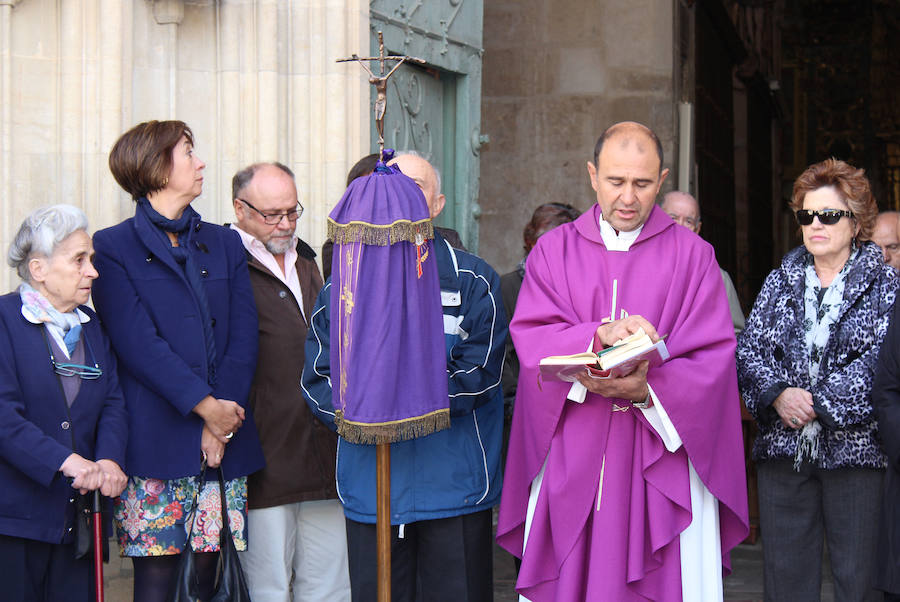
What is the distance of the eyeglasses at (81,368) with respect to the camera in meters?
3.94

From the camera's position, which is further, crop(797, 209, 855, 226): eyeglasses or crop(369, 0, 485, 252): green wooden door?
crop(369, 0, 485, 252): green wooden door

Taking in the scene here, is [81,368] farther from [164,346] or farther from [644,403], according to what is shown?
[644,403]

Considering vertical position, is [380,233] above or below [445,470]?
above

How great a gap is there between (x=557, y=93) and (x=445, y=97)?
2451 millimetres

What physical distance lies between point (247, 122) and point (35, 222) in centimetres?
157

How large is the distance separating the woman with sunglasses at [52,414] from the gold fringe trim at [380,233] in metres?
0.87

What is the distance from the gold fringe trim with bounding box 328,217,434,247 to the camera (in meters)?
3.72

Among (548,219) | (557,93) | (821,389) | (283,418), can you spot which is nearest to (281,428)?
(283,418)

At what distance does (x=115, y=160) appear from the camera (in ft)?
14.1

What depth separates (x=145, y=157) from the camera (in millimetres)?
4250

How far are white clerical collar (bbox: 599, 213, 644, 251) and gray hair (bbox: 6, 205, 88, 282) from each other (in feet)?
5.59

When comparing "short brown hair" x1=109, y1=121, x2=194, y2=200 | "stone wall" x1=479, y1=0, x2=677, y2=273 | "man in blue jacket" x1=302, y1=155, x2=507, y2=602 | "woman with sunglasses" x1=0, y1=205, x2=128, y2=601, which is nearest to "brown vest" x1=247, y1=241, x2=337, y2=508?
"man in blue jacket" x1=302, y1=155, x2=507, y2=602

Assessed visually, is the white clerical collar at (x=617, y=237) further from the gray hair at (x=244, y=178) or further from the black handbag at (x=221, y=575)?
the black handbag at (x=221, y=575)

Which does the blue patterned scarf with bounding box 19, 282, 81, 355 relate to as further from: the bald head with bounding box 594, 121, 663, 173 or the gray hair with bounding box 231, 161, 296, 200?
the bald head with bounding box 594, 121, 663, 173
